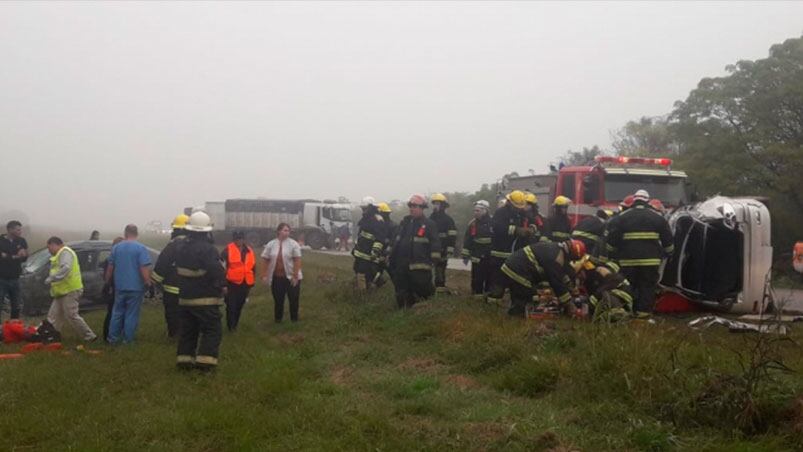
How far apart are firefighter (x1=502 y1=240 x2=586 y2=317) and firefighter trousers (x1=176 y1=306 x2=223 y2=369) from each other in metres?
3.60

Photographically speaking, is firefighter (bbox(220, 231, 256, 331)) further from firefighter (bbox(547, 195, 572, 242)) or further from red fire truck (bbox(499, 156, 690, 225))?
red fire truck (bbox(499, 156, 690, 225))

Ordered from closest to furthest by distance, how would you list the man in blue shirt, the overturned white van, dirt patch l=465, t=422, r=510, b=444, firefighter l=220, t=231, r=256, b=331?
dirt patch l=465, t=422, r=510, b=444
the overturned white van
the man in blue shirt
firefighter l=220, t=231, r=256, b=331

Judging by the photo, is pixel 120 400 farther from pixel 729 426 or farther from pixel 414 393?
pixel 729 426

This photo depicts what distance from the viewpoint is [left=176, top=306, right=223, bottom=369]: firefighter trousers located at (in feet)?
23.8

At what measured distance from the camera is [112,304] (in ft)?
30.9

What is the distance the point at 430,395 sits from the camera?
5.86 meters

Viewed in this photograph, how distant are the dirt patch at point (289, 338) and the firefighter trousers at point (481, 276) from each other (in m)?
3.33

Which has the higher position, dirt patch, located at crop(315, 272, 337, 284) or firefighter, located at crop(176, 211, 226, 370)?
firefighter, located at crop(176, 211, 226, 370)

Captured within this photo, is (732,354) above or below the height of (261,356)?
above

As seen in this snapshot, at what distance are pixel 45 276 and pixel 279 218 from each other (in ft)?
94.6

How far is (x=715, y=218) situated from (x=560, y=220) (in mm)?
2419

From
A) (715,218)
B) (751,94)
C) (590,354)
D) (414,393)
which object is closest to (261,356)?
(414,393)

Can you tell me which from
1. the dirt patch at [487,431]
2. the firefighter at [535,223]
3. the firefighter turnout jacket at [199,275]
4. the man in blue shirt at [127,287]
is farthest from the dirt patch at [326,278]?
the dirt patch at [487,431]

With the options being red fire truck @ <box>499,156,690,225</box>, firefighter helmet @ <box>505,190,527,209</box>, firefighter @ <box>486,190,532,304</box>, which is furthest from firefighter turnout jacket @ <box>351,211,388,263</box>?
red fire truck @ <box>499,156,690,225</box>
